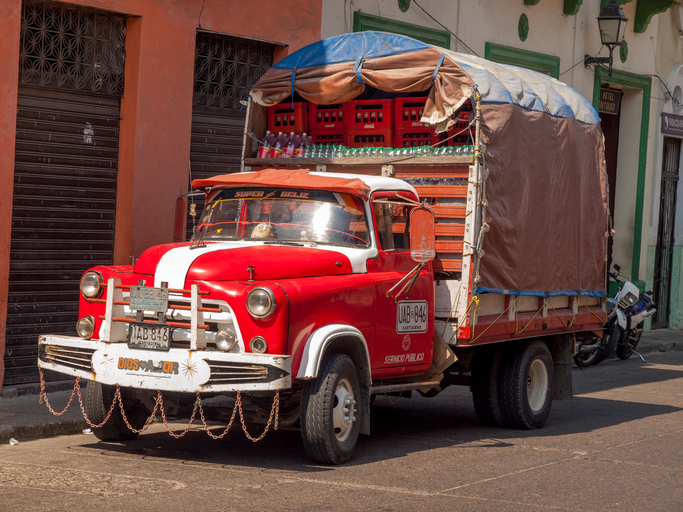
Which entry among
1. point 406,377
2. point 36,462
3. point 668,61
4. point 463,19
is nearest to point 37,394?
point 36,462

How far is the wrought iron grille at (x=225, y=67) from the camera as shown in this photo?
1238 cm

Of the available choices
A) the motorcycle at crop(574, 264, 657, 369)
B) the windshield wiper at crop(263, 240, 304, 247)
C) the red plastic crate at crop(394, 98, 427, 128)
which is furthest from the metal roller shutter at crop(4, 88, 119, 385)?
the motorcycle at crop(574, 264, 657, 369)

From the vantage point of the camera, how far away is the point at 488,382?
941 cm

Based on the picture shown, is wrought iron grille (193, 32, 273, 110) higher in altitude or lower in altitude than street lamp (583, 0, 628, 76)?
lower

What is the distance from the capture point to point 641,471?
7590 mm

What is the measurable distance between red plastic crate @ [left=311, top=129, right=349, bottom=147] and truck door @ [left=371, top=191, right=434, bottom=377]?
177 centimetres

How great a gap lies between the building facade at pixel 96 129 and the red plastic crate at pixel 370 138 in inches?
108

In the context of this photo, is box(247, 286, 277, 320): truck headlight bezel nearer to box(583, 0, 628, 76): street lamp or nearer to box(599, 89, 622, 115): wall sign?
box(583, 0, 628, 76): street lamp

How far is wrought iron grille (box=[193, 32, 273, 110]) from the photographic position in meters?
12.4

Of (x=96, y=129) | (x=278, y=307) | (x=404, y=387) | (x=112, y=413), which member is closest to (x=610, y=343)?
(x=404, y=387)

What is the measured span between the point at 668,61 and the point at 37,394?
634 inches

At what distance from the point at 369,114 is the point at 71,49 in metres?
3.40

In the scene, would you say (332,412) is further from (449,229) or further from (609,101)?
(609,101)

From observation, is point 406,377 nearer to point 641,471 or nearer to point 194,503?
point 641,471
